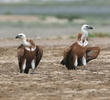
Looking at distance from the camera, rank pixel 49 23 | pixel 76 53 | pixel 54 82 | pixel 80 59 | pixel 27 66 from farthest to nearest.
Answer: pixel 49 23
pixel 80 59
pixel 76 53
pixel 27 66
pixel 54 82

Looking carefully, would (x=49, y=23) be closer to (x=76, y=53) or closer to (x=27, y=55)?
(x=76, y=53)

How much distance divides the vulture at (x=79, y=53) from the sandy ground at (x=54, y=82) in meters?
0.21

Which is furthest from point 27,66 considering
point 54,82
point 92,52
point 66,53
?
point 92,52

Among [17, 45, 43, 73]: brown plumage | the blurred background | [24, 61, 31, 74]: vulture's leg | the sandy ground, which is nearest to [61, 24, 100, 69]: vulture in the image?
the sandy ground

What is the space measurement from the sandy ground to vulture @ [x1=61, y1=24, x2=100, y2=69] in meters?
0.21

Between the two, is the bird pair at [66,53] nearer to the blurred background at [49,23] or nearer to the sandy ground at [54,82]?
the sandy ground at [54,82]

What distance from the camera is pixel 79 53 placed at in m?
13.6

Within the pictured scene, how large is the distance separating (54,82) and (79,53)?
1.87 m

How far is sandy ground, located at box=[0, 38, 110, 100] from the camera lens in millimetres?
10484

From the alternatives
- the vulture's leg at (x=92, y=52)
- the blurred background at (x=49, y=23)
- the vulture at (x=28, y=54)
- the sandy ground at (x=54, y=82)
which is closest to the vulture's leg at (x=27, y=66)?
the vulture at (x=28, y=54)

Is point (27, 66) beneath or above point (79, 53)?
beneath

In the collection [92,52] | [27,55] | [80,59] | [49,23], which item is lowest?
[49,23]

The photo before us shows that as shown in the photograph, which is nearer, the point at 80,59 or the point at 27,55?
the point at 27,55

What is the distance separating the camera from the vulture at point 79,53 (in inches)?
533
